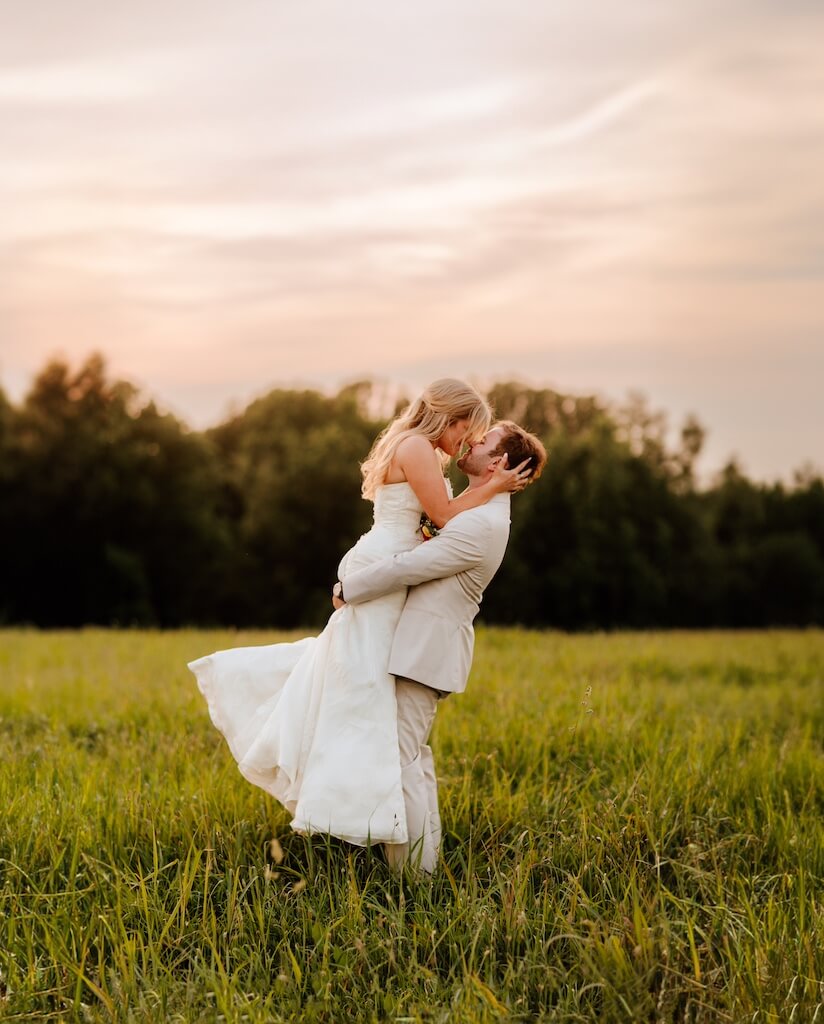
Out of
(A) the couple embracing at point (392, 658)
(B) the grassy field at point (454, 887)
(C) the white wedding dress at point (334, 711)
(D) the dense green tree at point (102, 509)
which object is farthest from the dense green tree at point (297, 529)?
(A) the couple embracing at point (392, 658)

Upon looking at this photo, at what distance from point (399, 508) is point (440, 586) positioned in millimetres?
512

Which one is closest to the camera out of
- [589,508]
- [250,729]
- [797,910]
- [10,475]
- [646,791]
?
[797,910]

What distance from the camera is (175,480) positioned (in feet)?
133

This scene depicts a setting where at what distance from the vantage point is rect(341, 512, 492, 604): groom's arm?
5219 millimetres

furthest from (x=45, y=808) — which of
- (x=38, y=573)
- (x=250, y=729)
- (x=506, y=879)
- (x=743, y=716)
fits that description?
(x=38, y=573)

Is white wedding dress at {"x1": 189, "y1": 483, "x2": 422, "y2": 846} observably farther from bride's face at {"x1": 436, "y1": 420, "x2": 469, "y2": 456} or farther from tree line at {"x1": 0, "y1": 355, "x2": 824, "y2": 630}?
tree line at {"x1": 0, "y1": 355, "x2": 824, "y2": 630}

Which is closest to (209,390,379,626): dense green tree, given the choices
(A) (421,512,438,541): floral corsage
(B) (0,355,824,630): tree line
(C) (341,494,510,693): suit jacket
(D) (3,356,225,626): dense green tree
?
(B) (0,355,824,630): tree line

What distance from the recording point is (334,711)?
5.24 metres

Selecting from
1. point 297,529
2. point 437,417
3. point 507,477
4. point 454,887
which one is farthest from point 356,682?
point 297,529

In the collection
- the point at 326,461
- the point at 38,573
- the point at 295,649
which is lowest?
the point at 38,573

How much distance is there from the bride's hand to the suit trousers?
3.87 ft

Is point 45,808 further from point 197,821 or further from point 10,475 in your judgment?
point 10,475

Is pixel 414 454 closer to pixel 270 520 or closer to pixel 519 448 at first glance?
pixel 519 448

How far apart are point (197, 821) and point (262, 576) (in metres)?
36.2
